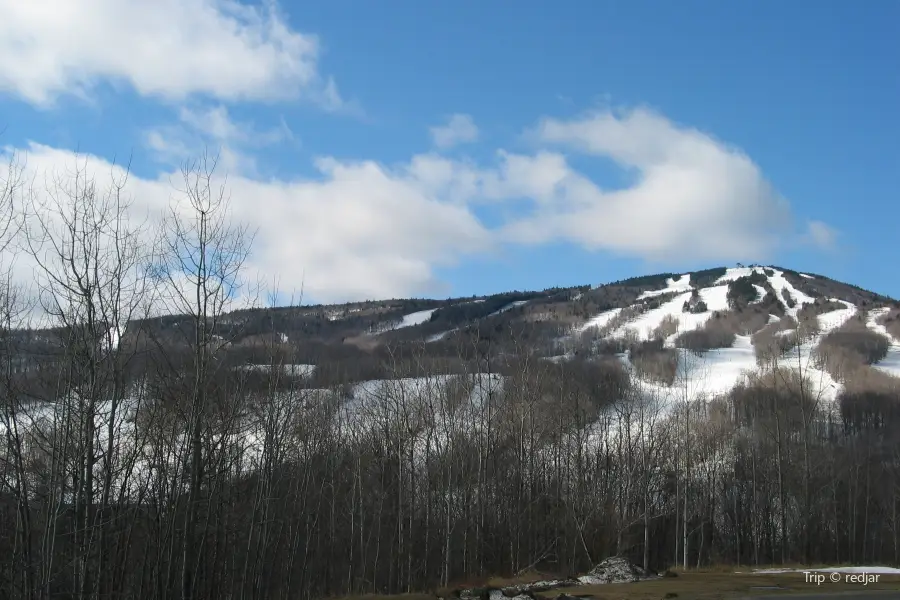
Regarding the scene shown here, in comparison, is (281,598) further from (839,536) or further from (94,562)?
(839,536)

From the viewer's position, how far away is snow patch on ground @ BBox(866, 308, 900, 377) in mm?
128350

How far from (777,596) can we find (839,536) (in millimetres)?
44797

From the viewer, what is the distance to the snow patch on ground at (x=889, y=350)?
12835cm

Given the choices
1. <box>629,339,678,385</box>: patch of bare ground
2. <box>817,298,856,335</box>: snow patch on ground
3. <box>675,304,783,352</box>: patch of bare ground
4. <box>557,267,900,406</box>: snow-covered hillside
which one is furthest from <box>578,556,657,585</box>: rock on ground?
<box>817,298,856,335</box>: snow patch on ground

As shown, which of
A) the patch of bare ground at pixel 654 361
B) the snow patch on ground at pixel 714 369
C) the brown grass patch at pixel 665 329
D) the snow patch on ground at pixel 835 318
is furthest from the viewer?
the brown grass patch at pixel 665 329

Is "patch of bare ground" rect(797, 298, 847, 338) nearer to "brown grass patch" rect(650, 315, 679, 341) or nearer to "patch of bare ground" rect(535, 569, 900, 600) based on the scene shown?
"brown grass patch" rect(650, 315, 679, 341)

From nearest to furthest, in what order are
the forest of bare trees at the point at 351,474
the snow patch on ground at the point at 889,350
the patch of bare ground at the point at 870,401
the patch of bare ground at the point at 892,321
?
the forest of bare trees at the point at 351,474, the patch of bare ground at the point at 870,401, the snow patch on ground at the point at 889,350, the patch of bare ground at the point at 892,321

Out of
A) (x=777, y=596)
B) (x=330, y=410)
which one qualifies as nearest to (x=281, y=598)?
(x=330, y=410)

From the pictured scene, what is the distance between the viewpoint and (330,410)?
104 ft

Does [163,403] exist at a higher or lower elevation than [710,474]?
higher

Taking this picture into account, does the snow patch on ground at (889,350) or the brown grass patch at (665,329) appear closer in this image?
the snow patch on ground at (889,350)

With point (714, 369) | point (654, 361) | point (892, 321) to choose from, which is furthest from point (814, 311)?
point (654, 361)

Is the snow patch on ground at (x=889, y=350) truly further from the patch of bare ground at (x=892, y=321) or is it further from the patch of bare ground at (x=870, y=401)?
the patch of bare ground at (x=870, y=401)

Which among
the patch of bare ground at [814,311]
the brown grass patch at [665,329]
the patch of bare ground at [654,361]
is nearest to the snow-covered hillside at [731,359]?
the brown grass patch at [665,329]
